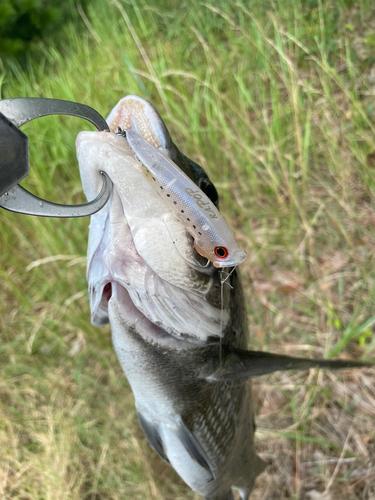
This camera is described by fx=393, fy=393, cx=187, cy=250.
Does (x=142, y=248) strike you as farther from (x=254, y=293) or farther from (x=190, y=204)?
(x=254, y=293)

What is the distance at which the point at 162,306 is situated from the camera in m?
0.93

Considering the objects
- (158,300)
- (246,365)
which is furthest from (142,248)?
(246,365)

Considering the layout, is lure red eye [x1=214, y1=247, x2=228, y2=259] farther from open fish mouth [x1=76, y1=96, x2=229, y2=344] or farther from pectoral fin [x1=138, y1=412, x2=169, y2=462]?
pectoral fin [x1=138, y1=412, x2=169, y2=462]

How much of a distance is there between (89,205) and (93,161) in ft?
0.35

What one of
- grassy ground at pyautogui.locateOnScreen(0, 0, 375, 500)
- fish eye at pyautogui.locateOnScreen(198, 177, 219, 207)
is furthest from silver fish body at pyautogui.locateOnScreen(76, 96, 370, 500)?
grassy ground at pyautogui.locateOnScreen(0, 0, 375, 500)

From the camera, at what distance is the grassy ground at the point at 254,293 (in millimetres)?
2068

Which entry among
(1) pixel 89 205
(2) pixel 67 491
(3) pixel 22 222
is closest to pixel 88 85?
(3) pixel 22 222

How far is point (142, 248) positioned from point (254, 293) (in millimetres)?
1752

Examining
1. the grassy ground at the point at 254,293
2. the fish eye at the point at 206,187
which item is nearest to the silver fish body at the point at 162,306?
the fish eye at the point at 206,187

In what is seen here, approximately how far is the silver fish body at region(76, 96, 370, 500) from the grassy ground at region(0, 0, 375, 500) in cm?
98

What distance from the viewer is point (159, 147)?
2.78ft

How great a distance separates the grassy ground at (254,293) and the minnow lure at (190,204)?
1.28 m

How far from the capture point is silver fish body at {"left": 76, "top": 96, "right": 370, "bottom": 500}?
852 millimetres

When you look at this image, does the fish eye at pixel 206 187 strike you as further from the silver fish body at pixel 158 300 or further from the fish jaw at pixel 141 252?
the fish jaw at pixel 141 252
